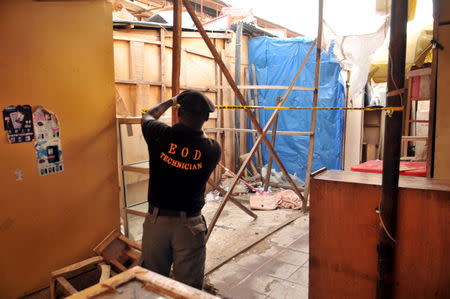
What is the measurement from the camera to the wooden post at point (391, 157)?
6.02 ft

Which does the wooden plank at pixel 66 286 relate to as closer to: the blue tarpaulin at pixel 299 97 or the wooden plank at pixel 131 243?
the wooden plank at pixel 131 243

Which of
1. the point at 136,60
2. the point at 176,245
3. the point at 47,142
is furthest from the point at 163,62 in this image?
the point at 176,245

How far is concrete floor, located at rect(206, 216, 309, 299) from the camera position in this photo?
3.75 metres

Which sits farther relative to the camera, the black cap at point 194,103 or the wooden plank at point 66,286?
the wooden plank at point 66,286

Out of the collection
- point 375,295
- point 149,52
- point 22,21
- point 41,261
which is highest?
point 149,52

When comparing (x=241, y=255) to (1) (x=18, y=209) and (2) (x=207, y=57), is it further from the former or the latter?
(2) (x=207, y=57)

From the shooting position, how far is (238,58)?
8883 millimetres

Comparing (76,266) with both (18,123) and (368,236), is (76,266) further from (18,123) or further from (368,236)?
(368,236)

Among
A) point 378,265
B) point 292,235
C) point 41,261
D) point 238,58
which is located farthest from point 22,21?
point 238,58

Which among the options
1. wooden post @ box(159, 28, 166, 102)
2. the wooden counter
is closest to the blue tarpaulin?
wooden post @ box(159, 28, 166, 102)

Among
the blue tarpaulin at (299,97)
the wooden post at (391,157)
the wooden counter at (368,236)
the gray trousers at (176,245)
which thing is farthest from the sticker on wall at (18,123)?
the blue tarpaulin at (299,97)

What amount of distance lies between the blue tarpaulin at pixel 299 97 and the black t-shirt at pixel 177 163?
21.4ft

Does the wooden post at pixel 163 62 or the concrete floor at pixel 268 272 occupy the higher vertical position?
the wooden post at pixel 163 62

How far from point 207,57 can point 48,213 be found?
5942 millimetres
